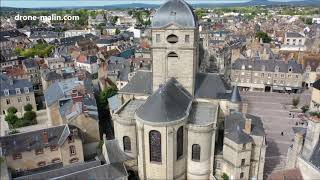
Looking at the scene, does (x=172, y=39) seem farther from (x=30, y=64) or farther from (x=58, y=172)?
(x=30, y=64)

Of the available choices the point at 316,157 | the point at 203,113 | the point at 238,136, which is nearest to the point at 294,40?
the point at 203,113

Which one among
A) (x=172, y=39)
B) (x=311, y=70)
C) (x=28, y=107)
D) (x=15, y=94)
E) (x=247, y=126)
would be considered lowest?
(x=28, y=107)

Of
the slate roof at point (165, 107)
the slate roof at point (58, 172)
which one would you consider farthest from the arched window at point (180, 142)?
the slate roof at point (58, 172)

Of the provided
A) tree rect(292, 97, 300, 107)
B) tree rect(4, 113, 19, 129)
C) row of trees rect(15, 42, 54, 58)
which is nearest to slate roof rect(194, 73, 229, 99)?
tree rect(292, 97, 300, 107)

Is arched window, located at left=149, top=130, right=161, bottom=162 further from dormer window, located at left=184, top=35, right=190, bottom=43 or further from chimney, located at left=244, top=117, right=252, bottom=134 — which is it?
dormer window, located at left=184, top=35, right=190, bottom=43

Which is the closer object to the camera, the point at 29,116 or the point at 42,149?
the point at 42,149

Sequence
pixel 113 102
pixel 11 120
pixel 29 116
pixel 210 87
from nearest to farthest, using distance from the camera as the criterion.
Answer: pixel 210 87 → pixel 113 102 → pixel 11 120 → pixel 29 116

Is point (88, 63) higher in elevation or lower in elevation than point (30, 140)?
higher
